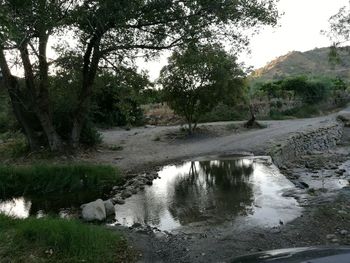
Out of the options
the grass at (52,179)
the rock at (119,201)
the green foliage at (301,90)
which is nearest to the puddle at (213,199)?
the rock at (119,201)

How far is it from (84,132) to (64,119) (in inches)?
37.7

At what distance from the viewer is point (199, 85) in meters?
20.0

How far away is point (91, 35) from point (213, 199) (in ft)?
21.1

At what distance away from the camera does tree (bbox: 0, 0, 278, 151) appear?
1072cm

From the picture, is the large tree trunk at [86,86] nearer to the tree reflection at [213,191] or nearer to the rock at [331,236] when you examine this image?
the tree reflection at [213,191]

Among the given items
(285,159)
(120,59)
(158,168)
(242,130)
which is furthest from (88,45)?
(242,130)

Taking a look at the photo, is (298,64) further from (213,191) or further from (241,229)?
(241,229)

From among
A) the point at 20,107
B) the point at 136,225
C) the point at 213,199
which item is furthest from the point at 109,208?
the point at 20,107

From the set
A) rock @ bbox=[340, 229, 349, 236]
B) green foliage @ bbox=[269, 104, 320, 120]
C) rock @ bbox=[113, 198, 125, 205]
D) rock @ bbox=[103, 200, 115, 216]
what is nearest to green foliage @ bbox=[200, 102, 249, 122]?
green foliage @ bbox=[269, 104, 320, 120]

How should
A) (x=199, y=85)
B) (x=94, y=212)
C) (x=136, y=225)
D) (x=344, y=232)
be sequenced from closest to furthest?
(x=344, y=232) → (x=136, y=225) → (x=94, y=212) → (x=199, y=85)

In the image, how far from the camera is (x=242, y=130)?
2250cm

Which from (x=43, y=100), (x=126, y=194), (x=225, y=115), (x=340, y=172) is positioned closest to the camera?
(x=126, y=194)

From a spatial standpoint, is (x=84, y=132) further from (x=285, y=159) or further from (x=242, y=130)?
(x=242, y=130)

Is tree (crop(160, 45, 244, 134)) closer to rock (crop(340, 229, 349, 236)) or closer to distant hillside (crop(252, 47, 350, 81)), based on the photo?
rock (crop(340, 229, 349, 236))
